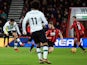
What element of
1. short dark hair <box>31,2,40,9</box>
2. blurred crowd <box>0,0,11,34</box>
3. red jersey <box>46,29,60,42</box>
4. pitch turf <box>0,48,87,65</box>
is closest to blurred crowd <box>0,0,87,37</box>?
blurred crowd <box>0,0,11,34</box>

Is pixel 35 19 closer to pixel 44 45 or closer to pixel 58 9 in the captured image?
pixel 44 45

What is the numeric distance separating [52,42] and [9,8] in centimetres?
1388

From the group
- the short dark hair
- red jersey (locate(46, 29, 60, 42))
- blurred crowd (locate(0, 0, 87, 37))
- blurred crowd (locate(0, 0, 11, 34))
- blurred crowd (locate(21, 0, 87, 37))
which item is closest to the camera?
the short dark hair

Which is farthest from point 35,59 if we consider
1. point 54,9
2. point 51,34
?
point 54,9

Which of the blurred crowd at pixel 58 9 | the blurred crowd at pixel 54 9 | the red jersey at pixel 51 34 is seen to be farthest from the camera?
the blurred crowd at pixel 54 9

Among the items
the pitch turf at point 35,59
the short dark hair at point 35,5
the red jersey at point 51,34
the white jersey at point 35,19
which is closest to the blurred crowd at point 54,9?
the red jersey at point 51,34

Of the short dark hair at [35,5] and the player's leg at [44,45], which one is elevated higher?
the short dark hair at [35,5]

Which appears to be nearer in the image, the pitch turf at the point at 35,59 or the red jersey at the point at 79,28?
the pitch turf at the point at 35,59

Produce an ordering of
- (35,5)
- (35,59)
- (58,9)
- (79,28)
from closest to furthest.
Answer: (35,5), (35,59), (79,28), (58,9)

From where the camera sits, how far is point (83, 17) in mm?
27891

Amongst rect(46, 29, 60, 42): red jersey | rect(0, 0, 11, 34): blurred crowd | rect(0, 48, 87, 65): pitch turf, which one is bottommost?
rect(0, 48, 87, 65): pitch turf

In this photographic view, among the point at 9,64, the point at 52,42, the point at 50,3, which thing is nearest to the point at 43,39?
the point at 9,64

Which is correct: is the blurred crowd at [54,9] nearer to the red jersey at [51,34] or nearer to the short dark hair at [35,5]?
the red jersey at [51,34]

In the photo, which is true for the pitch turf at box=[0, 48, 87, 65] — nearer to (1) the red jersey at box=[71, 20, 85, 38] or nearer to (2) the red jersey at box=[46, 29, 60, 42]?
(2) the red jersey at box=[46, 29, 60, 42]
